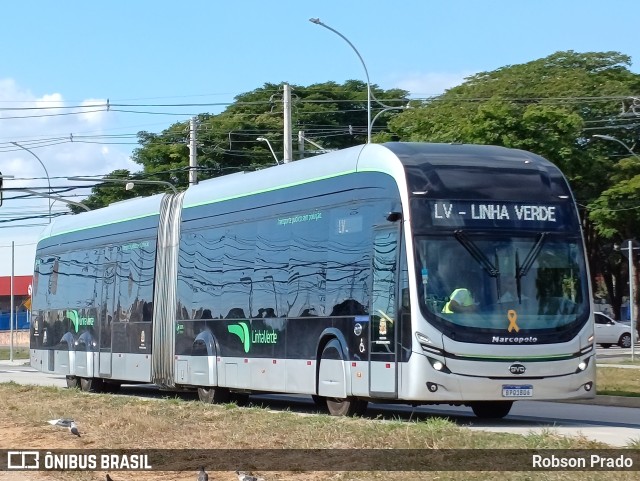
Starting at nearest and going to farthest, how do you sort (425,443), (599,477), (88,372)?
1. (599,477)
2. (425,443)
3. (88,372)

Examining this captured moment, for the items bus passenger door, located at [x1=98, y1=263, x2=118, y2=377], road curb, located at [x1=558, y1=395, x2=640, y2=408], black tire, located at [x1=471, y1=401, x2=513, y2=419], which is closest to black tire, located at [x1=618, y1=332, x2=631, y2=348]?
road curb, located at [x1=558, y1=395, x2=640, y2=408]

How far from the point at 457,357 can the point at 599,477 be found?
598 centimetres

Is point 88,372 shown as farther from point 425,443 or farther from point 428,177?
point 425,443

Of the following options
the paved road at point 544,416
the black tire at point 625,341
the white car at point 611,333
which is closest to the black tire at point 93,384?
the paved road at point 544,416

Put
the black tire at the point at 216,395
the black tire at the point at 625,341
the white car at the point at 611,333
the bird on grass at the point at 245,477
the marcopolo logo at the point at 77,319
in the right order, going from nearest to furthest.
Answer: the bird on grass at the point at 245,477 → the black tire at the point at 216,395 → the marcopolo logo at the point at 77,319 → the white car at the point at 611,333 → the black tire at the point at 625,341

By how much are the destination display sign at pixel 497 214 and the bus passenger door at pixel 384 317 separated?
2.04ft

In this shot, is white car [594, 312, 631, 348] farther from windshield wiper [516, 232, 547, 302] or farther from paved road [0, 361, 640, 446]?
windshield wiper [516, 232, 547, 302]

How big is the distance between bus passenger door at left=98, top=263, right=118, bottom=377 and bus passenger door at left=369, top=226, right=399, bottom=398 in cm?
1104

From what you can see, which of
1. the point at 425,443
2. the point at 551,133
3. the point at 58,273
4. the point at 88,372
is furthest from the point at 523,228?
the point at 551,133

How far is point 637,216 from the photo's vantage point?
5219 centimetres

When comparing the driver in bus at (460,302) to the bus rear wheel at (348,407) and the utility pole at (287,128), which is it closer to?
the bus rear wheel at (348,407)

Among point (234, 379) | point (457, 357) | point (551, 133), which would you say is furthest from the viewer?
point (551, 133)

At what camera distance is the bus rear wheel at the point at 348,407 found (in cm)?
1810

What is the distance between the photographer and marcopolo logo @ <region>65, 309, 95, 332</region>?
2836 cm
